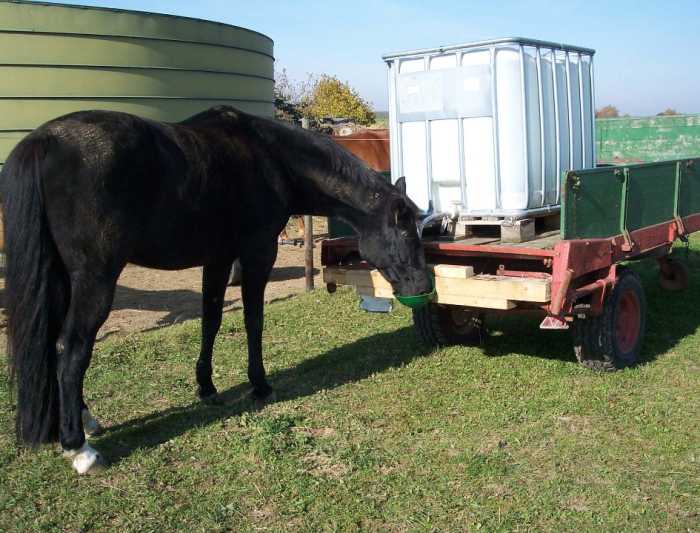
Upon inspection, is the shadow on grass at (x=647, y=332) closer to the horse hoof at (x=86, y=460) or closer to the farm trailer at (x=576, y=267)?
the farm trailer at (x=576, y=267)

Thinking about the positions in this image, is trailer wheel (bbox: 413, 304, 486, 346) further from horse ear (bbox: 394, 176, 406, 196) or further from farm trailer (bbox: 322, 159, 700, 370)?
horse ear (bbox: 394, 176, 406, 196)

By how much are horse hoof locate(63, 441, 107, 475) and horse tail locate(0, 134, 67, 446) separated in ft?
1.00

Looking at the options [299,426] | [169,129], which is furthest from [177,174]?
[299,426]

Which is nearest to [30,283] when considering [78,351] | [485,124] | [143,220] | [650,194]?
[78,351]

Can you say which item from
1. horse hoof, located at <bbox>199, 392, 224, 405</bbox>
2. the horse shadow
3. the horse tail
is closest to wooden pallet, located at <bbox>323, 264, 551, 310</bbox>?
horse hoof, located at <bbox>199, 392, 224, 405</bbox>

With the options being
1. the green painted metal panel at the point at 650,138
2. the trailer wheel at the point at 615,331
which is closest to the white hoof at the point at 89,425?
the trailer wheel at the point at 615,331

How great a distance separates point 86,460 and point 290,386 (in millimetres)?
1719

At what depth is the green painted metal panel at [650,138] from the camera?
16.8 m

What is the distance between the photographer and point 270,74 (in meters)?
11.8

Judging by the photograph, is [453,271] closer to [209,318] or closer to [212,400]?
[209,318]

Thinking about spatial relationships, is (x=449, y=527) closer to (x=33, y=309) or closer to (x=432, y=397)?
(x=432, y=397)

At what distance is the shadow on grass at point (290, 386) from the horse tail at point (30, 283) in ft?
1.76

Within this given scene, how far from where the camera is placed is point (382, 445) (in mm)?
4047

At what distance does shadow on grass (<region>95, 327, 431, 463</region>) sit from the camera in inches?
163
